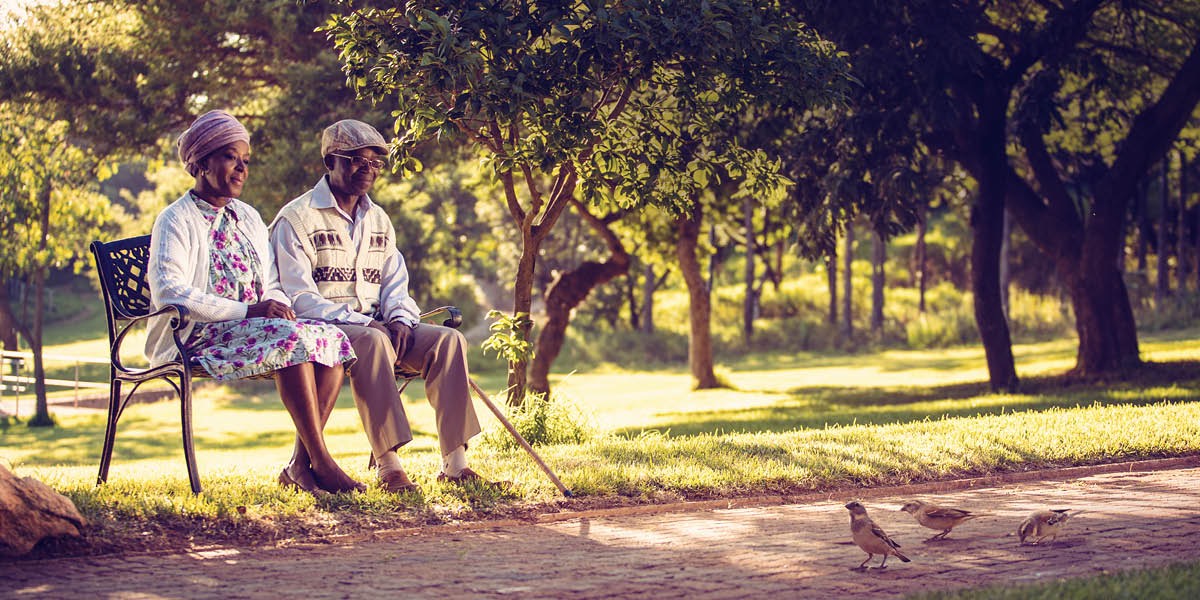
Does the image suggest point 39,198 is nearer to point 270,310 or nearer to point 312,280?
point 312,280

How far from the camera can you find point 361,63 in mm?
8773

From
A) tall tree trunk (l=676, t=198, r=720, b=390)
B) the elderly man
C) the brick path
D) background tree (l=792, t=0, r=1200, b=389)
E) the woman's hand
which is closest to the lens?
the brick path

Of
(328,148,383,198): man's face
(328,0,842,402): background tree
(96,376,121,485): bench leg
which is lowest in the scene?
(96,376,121,485): bench leg

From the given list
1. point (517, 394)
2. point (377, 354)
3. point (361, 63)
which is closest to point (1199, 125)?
point (517, 394)

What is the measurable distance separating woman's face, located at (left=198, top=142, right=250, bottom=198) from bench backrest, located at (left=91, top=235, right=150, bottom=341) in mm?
604

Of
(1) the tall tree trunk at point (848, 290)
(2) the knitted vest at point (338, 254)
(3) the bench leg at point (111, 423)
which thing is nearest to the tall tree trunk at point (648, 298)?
(1) the tall tree trunk at point (848, 290)

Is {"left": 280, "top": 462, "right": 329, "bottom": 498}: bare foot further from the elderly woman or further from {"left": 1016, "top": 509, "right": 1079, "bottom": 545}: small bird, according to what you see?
{"left": 1016, "top": 509, "right": 1079, "bottom": 545}: small bird

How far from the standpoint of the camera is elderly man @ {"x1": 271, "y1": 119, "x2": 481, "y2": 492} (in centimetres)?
670

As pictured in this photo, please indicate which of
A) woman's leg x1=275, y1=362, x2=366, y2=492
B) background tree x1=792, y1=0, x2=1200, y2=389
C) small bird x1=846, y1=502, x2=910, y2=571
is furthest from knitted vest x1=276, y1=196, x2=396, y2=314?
background tree x1=792, y1=0, x2=1200, y2=389

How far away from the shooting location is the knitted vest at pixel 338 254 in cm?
701

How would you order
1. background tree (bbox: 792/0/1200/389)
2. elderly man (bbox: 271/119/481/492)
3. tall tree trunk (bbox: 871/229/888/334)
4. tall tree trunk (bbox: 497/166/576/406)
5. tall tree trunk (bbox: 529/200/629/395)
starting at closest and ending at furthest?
elderly man (bbox: 271/119/481/492), tall tree trunk (bbox: 497/166/576/406), background tree (bbox: 792/0/1200/389), tall tree trunk (bbox: 529/200/629/395), tall tree trunk (bbox: 871/229/888/334)

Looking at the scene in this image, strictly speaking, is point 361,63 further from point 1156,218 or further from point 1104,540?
point 1156,218

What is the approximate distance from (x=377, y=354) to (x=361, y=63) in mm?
2955

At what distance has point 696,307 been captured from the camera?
24109 millimetres
